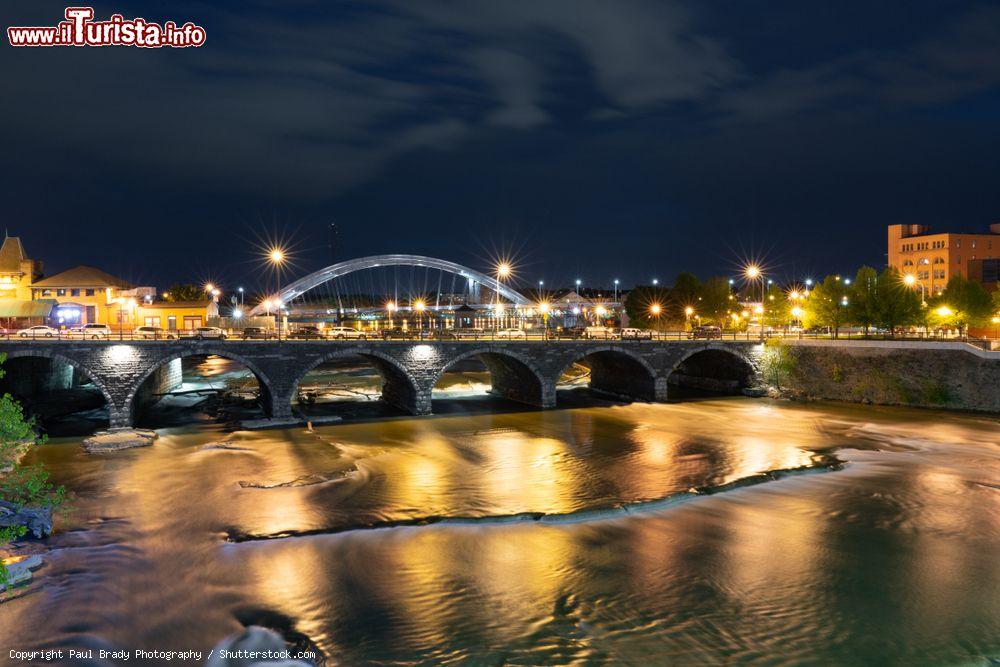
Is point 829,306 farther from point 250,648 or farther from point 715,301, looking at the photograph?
point 250,648

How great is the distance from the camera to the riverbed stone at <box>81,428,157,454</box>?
3725 cm

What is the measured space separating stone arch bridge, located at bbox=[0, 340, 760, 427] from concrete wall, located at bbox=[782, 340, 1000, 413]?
4.51 metres

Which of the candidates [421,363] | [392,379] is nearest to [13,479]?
[421,363]

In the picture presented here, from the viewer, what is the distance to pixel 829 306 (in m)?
64.9

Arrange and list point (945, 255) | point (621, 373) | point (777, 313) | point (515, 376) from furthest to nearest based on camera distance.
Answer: point (945, 255), point (777, 313), point (621, 373), point (515, 376)

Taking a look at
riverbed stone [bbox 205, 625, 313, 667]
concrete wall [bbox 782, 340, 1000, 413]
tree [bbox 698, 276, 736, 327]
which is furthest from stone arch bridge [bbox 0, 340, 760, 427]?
riverbed stone [bbox 205, 625, 313, 667]

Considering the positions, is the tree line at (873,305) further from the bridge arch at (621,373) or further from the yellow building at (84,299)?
the yellow building at (84,299)

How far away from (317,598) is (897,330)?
6652 cm

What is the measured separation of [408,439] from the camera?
134 feet

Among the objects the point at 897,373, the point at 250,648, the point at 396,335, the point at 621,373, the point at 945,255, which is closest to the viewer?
the point at 250,648

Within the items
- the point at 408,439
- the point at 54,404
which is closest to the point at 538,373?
the point at 408,439

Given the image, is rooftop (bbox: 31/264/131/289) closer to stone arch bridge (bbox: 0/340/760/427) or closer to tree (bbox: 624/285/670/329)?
stone arch bridge (bbox: 0/340/760/427)

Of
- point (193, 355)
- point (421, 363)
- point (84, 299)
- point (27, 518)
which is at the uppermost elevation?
point (84, 299)

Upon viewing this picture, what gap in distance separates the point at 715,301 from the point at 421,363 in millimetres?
50861
